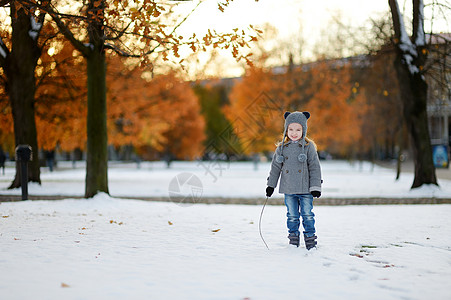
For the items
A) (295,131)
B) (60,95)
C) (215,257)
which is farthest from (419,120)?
(60,95)

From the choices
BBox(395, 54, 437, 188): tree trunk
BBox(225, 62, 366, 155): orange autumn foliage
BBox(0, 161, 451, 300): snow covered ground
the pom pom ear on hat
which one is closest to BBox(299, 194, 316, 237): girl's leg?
BBox(0, 161, 451, 300): snow covered ground

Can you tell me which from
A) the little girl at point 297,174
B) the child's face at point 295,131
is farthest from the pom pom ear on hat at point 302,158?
the child's face at point 295,131

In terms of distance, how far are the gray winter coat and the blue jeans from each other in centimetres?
16

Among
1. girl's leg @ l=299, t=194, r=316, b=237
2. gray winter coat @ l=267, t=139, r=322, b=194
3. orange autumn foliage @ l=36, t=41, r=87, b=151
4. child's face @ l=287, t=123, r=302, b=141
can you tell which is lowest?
girl's leg @ l=299, t=194, r=316, b=237

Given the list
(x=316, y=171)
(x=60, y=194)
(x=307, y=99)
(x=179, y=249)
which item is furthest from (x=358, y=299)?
(x=307, y=99)

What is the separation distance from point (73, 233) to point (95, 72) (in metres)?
5.27

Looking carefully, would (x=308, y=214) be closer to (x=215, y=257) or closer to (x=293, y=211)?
(x=293, y=211)

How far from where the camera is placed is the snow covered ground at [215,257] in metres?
4.38

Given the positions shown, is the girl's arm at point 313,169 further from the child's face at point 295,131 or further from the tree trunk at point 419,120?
the tree trunk at point 419,120

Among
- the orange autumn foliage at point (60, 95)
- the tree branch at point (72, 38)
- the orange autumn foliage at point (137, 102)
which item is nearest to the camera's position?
the tree branch at point (72, 38)

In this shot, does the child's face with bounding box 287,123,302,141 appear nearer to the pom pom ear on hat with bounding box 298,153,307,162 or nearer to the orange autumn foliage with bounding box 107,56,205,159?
the pom pom ear on hat with bounding box 298,153,307,162

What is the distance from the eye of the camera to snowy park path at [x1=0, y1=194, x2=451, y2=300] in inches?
172

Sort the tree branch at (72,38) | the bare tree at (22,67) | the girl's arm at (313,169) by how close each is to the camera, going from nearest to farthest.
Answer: the girl's arm at (313,169), the tree branch at (72,38), the bare tree at (22,67)

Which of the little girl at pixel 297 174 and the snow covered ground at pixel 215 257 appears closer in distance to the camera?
the snow covered ground at pixel 215 257
